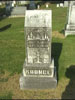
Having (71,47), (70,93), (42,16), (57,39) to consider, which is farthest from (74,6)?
(70,93)

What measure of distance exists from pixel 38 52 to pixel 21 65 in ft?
8.06

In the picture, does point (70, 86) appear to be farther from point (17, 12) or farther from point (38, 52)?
point (17, 12)

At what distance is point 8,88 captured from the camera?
10047 millimetres

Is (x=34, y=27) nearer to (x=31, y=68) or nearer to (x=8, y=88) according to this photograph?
(x=31, y=68)

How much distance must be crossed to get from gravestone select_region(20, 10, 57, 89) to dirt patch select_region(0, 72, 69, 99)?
0.24m

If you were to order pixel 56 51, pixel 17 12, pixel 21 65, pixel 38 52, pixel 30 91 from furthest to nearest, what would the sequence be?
pixel 17 12
pixel 56 51
pixel 21 65
pixel 38 52
pixel 30 91

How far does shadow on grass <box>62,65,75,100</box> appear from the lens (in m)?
9.39

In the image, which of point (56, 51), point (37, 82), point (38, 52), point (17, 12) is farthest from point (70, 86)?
point (17, 12)

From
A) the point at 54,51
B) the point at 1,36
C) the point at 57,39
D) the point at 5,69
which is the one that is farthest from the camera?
the point at 1,36

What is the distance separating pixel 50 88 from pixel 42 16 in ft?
10.4

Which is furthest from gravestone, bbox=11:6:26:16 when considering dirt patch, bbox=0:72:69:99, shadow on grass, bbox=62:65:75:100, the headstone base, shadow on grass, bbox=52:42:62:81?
the headstone base

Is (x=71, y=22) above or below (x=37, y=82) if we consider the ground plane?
above

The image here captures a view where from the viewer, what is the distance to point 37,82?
387 inches

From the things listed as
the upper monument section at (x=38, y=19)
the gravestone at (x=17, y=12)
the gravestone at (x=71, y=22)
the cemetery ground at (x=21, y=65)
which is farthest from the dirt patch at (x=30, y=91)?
the gravestone at (x=17, y=12)
